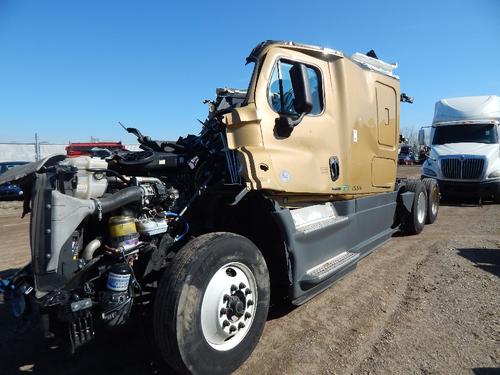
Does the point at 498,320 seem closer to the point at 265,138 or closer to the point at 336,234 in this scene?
the point at 336,234

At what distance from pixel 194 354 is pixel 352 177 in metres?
3.22

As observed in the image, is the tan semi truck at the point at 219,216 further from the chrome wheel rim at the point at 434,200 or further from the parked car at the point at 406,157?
the parked car at the point at 406,157

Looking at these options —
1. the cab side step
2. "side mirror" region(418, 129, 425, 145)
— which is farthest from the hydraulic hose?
"side mirror" region(418, 129, 425, 145)

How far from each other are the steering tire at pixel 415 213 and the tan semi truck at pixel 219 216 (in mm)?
2442

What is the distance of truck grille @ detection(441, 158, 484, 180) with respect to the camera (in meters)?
12.5

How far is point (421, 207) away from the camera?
27.8ft

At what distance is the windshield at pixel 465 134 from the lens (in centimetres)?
1304

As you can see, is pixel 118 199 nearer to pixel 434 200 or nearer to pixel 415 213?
pixel 415 213

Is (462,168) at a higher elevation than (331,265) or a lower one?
higher

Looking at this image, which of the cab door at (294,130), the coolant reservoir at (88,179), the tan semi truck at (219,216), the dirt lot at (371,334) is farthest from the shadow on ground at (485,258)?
the coolant reservoir at (88,179)

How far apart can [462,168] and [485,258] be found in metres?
7.29

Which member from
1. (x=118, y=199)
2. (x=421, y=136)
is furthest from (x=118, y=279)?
(x=421, y=136)

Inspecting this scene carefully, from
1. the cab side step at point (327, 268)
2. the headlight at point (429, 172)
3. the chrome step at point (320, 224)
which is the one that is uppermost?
the headlight at point (429, 172)

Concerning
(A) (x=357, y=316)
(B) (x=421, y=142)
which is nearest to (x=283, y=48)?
(A) (x=357, y=316)
